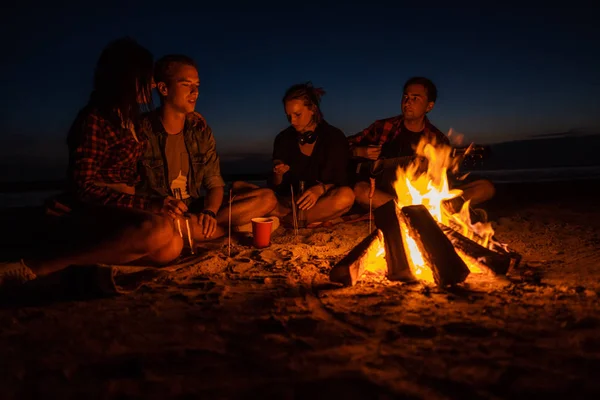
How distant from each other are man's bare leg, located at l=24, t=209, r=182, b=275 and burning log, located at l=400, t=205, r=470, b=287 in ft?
6.44

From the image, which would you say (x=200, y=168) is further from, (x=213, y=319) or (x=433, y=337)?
(x=433, y=337)

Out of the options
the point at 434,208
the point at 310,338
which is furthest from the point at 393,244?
the point at 310,338

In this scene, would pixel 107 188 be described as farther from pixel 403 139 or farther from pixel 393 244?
pixel 403 139

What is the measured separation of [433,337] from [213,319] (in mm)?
1203

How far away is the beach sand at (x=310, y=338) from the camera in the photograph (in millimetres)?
1727

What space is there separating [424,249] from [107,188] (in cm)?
252

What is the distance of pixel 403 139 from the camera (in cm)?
585

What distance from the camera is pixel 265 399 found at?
164 centimetres

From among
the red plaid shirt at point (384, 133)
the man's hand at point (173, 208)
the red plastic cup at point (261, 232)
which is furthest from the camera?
the red plaid shirt at point (384, 133)

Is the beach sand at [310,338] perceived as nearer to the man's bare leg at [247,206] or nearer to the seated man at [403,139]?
the man's bare leg at [247,206]

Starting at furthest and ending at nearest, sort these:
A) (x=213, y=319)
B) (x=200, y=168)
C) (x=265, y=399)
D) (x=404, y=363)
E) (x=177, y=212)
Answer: (x=200, y=168), (x=177, y=212), (x=213, y=319), (x=404, y=363), (x=265, y=399)

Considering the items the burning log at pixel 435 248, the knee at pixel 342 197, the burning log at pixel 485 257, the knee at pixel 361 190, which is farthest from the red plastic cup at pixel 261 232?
the knee at pixel 361 190

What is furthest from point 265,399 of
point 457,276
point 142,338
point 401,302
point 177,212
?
point 177,212

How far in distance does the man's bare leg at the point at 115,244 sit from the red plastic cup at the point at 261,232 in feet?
3.30
